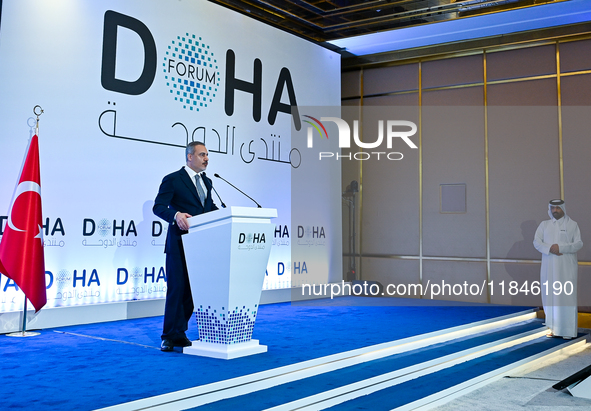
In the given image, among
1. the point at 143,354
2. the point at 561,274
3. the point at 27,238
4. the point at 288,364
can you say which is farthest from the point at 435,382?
the point at 27,238

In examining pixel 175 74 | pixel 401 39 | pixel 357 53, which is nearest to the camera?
pixel 175 74

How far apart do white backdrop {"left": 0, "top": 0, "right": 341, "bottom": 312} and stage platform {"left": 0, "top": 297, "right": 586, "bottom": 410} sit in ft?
2.28

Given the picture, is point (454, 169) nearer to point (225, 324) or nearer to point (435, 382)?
point (435, 382)

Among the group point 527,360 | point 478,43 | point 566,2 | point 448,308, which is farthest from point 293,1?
point 527,360

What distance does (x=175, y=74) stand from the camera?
233 inches

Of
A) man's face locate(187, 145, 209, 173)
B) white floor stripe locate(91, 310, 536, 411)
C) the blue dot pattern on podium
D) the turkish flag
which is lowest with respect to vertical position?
white floor stripe locate(91, 310, 536, 411)

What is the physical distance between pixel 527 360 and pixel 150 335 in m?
3.30

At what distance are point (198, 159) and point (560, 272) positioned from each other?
173 inches

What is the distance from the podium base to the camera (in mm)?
3607

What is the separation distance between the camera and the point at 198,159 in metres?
3.94

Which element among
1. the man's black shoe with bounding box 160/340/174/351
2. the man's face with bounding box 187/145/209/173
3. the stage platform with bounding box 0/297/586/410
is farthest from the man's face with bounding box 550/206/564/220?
the man's black shoe with bounding box 160/340/174/351

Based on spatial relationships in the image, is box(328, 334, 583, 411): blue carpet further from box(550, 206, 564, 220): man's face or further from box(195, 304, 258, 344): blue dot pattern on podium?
box(550, 206, 564, 220): man's face

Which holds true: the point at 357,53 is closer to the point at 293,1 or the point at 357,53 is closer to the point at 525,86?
the point at 293,1

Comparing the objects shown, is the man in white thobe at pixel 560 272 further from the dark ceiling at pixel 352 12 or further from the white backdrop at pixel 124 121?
the white backdrop at pixel 124 121
